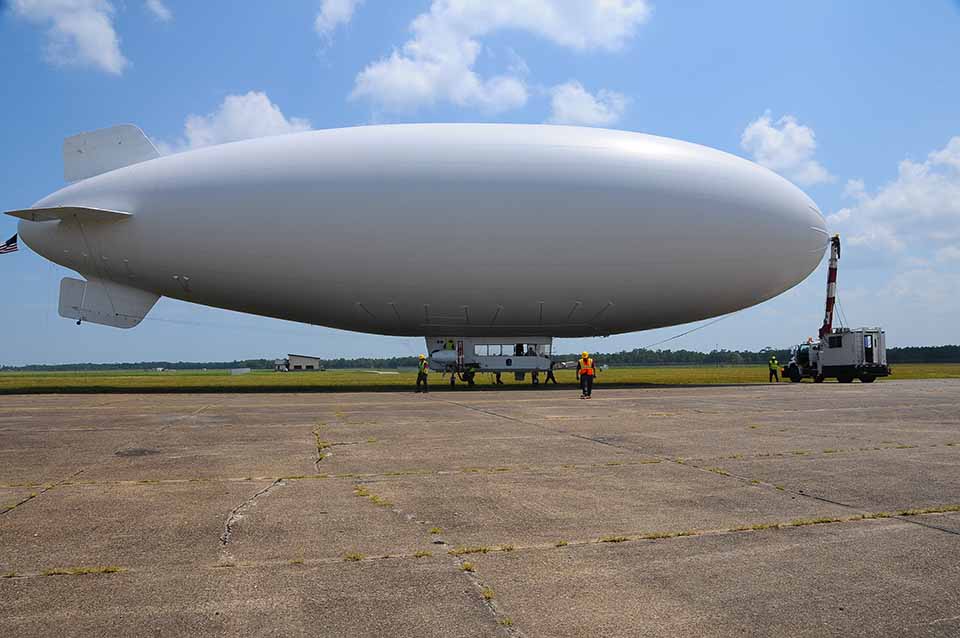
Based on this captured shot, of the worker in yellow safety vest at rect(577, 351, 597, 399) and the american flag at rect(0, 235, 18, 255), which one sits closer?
the worker in yellow safety vest at rect(577, 351, 597, 399)

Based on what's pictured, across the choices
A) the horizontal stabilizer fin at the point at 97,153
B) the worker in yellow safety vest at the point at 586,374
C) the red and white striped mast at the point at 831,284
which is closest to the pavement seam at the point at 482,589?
the worker in yellow safety vest at the point at 586,374

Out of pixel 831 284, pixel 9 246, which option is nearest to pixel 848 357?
pixel 831 284

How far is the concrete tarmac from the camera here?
384 cm

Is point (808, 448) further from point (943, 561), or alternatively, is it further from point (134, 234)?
point (134, 234)

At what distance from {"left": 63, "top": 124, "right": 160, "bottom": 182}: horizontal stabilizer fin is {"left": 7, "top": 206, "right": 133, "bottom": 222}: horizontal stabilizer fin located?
11.2 feet

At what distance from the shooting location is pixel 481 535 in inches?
217

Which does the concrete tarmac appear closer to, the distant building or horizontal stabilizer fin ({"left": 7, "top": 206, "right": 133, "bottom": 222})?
horizontal stabilizer fin ({"left": 7, "top": 206, "right": 133, "bottom": 222})

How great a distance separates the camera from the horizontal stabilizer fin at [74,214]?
24.5 meters

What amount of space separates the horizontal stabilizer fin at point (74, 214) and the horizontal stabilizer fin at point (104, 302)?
99.8 inches

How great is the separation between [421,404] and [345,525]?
1350 cm

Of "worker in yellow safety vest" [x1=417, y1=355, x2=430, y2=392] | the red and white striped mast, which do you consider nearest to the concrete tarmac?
"worker in yellow safety vest" [x1=417, y1=355, x2=430, y2=392]

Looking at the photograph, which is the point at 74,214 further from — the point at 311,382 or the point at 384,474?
the point at 384,474

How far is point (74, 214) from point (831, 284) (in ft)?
111

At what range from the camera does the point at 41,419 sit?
49.3ft
